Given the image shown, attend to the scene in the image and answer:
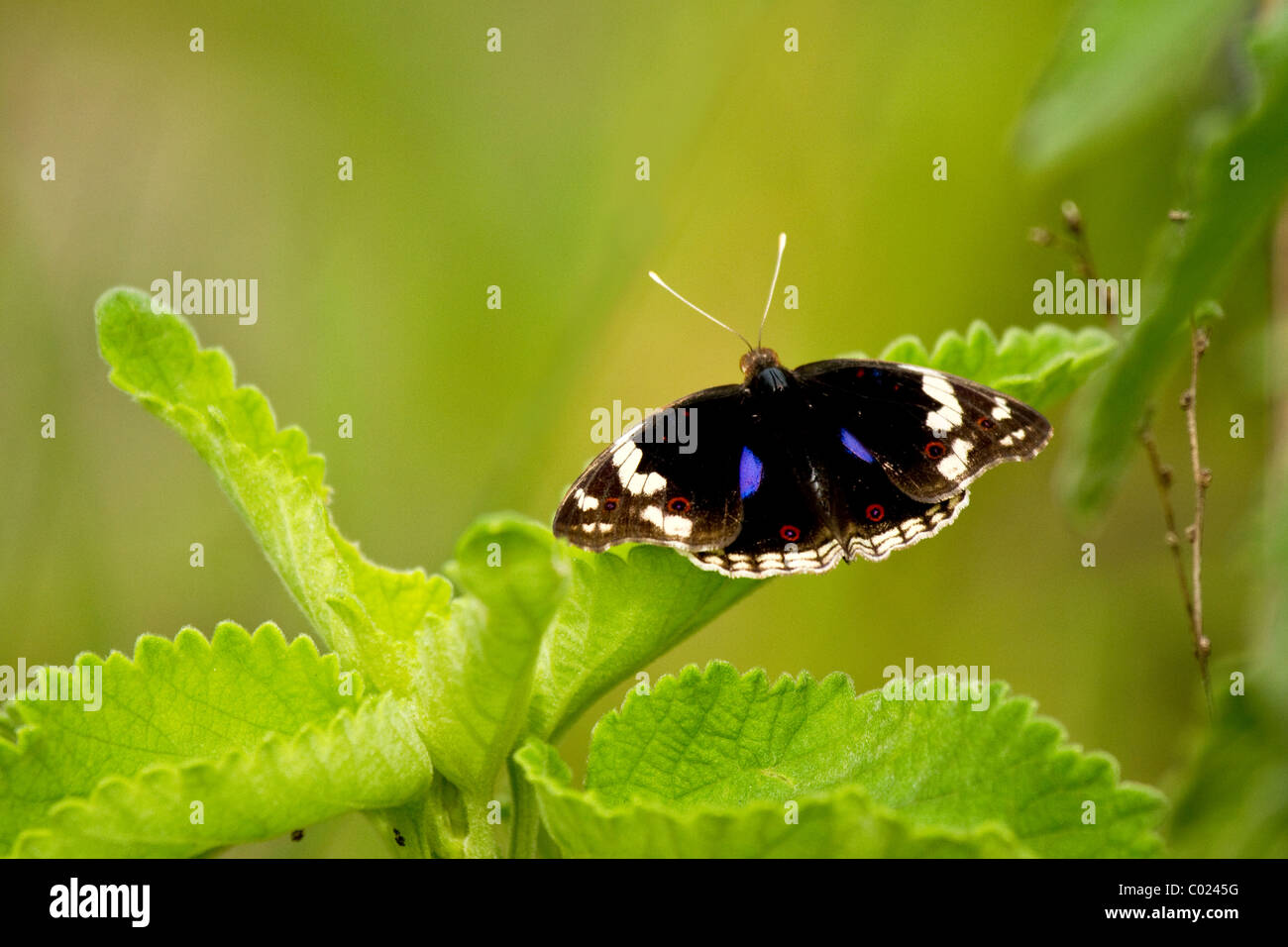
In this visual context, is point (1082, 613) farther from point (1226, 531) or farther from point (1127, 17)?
point (1127, 17)

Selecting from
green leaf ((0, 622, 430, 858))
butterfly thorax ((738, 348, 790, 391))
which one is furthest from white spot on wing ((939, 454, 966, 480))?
green leaf ((0, 622, 430, 858))

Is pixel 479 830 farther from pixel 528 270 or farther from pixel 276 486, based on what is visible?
pixel 528 270

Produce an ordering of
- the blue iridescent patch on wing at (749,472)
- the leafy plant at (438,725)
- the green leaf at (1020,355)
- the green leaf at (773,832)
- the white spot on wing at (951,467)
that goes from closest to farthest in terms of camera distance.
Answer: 1. the green leaf at (773,832)
2. the leafy plant at (438,725)
3. the green leaf at (1020,355)
4. the white spot on wing at (951,467)
5. the blue iridescent patch on wing at (749,472)

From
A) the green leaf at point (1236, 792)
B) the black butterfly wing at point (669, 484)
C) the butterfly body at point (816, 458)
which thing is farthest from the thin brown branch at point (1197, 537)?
the black butterfly wing at point (669, 484)

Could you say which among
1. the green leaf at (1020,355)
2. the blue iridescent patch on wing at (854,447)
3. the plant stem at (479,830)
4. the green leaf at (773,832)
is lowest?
the plant stem at (479,830)

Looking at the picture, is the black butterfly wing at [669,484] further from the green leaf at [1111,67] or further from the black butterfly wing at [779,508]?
the green leaf at [1111,67]

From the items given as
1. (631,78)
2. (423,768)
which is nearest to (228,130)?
(631,78)

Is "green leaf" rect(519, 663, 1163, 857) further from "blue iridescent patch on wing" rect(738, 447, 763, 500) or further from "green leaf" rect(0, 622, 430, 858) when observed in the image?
"blue iridescent patch on wing" rect(738, 447, 763, 500)

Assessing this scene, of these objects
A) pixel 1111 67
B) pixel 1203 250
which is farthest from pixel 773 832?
pixel 1111 67

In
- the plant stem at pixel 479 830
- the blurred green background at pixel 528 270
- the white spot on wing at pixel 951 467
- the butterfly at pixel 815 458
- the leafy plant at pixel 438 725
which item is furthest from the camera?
the blurred green background at pixel 528 270
